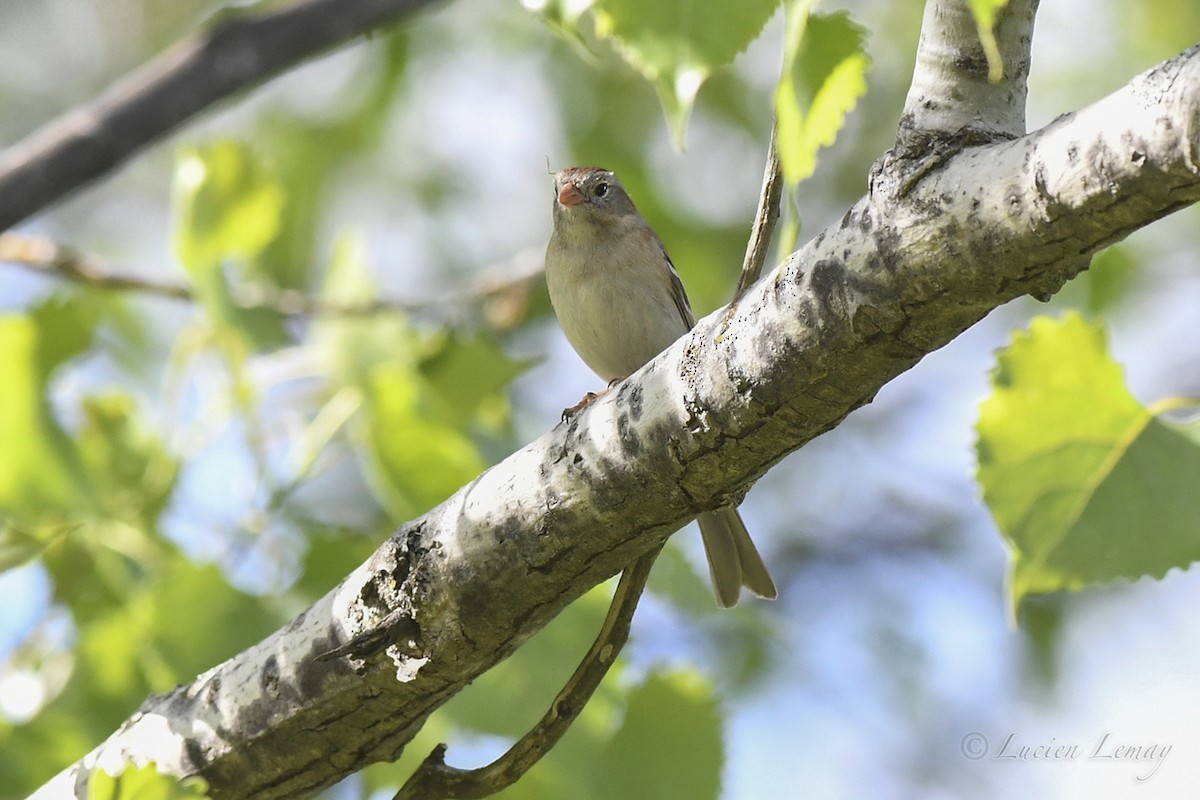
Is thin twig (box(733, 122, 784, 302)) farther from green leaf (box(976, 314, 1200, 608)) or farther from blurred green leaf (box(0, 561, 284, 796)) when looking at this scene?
blurred green leaf (box(0, 561, 284, 796))

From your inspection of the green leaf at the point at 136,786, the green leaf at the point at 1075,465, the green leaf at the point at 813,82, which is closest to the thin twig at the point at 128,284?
the green leaf at the point at 136,786

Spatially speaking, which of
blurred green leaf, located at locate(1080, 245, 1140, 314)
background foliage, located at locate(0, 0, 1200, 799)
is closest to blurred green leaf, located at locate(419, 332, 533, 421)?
background foliage, located at locate(0, 0, 1200, 799)

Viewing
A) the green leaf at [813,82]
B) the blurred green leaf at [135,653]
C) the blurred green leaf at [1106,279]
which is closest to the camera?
the green leaf at [813,82]

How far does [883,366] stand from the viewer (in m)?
1.71

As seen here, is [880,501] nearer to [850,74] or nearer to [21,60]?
[850,74]

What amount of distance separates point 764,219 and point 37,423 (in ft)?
7.78

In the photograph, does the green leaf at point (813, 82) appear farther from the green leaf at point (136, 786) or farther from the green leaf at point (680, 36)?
the green leaf at point (136, 786)

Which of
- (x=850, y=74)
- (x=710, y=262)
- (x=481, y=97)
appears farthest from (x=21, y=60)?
(x=850, y=74)

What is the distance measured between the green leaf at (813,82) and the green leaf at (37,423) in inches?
101

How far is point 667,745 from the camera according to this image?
2984 mm

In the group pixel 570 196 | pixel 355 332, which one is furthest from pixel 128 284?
pixel 570 196

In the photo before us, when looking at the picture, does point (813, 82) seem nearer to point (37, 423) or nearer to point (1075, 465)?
point (1075, 465)

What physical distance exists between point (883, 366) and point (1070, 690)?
18.2ft

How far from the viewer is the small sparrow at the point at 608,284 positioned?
4.36 meters
